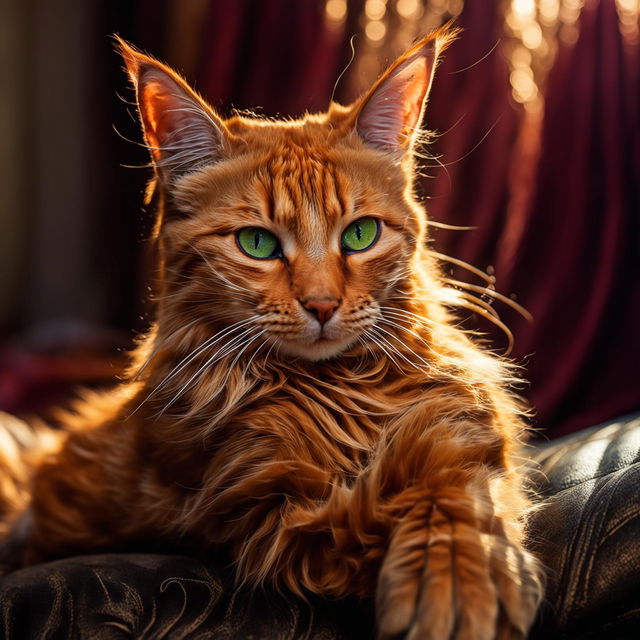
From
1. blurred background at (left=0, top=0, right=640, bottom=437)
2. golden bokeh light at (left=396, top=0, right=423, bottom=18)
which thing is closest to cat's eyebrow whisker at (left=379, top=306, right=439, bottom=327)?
blurred background at (left=0, top=0, right=640, bottom=437)

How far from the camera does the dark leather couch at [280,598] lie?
836mm

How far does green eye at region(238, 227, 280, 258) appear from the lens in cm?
110

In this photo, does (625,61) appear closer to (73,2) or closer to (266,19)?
(266,19)

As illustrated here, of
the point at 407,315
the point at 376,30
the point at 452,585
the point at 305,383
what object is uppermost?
the point at 376,30

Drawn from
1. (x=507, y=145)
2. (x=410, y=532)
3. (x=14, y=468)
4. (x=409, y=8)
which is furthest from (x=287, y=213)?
(x=409, y=8)

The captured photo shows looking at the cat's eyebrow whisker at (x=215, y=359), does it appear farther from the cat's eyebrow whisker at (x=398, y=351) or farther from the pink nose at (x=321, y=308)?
the cat's eyebrow whisker at (x=398, y=351)

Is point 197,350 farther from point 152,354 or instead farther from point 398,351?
point 398,351

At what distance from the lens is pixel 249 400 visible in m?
1.05

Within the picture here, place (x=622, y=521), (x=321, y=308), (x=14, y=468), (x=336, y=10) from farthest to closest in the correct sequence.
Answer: (x=336, y=10) < (x=14, y=468) < (x=321, y=308) < (x=622, y=521)

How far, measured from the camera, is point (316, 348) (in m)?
1.04

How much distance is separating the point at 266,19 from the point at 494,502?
2.44 metres

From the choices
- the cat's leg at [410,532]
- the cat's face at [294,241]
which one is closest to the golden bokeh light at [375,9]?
the cat's face at [294,241]

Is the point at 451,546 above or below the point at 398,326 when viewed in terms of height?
below

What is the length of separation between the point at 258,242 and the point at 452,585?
1.96ft
